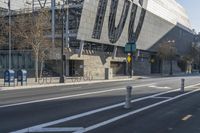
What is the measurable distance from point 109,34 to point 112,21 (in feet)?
8.76

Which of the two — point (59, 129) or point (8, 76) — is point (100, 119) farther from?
point (8, 76)

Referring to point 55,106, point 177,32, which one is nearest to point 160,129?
point 55,106

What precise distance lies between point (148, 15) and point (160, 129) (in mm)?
89614

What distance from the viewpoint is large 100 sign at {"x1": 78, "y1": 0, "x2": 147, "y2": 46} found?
7225 cm

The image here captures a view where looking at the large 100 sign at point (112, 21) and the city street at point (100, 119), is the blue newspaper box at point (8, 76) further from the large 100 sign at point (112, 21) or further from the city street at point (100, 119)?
the large 100 sign at point (112, 21)

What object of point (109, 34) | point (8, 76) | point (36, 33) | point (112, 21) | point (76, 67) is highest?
point (112, 21)

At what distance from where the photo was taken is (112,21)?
8200 cm

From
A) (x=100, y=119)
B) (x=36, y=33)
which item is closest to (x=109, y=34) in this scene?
(x=36, y=33)

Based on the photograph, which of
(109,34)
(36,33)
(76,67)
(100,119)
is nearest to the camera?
(100,119)

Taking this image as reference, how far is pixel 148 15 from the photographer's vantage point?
99.2 m

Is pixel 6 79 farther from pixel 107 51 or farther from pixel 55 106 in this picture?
pixel 107 51

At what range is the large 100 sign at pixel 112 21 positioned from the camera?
72.2 m

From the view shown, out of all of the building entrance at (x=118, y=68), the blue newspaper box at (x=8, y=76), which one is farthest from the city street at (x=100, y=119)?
the building entrance at (x=118, y=68)

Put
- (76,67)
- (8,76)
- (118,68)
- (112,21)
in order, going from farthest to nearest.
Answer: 1. (118,68)
2. (112,21)
3. (76,67)
4. (8,76)
